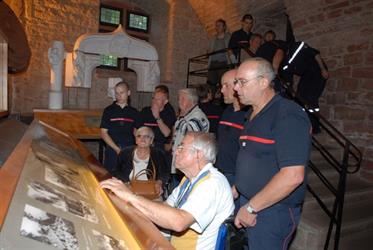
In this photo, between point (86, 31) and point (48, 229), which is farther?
point (86, 31)

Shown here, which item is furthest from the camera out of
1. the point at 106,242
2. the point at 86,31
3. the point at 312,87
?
the point at 86,31

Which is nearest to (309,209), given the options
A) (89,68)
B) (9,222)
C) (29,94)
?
(9,222)

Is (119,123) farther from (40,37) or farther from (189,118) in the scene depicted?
(40,37)

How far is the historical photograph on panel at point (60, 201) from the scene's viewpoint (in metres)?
1.06

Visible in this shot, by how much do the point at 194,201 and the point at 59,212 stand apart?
68 centimetres

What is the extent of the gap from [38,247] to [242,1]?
743 centimetres

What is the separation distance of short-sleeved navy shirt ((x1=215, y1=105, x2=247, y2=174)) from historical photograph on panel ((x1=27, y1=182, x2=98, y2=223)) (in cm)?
165

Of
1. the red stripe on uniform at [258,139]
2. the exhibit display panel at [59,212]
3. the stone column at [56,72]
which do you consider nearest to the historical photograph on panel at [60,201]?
the exhibit display panel at [59,212]

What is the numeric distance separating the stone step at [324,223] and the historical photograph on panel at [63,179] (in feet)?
8.86

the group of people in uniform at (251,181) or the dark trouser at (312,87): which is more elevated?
the dark trouser at (312,87)

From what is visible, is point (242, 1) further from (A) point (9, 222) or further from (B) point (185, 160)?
(A) point (9, 222)

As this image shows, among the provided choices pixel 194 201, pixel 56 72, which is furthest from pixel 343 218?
pixel 56 72

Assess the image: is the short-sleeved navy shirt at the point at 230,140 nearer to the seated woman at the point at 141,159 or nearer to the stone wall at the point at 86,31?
the seated woman at the point at 141,159

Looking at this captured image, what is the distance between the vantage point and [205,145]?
176 centimetres
